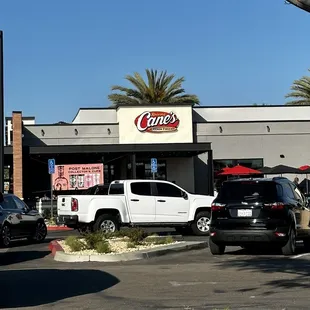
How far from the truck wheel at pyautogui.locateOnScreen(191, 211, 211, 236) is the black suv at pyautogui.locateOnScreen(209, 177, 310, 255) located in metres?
5.58

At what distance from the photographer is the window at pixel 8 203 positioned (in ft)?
57.6

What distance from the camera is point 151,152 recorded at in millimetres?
35344

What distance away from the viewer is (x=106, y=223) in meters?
18.8

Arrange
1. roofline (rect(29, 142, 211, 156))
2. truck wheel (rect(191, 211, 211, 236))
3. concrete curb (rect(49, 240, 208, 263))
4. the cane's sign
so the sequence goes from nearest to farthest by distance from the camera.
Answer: concrete curb (rect(49, 240, 208, 263)), truck wheel (rect(191, 211, 211, 236)), roofline (rect(29, 142, 211, 156)), the cane's sign

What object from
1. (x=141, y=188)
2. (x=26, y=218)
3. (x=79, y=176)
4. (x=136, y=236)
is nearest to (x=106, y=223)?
(x=141, y=188)

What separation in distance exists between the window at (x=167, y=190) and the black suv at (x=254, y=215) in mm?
5665

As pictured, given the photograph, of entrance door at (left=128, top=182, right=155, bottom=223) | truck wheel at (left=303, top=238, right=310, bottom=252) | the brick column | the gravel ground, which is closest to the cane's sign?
the brick column

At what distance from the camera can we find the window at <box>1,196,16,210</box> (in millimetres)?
17547

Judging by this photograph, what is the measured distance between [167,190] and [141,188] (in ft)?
2.83

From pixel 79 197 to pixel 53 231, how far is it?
5829 millimetres

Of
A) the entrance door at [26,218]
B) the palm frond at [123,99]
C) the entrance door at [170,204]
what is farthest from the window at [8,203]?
the palm frond at [123,99]

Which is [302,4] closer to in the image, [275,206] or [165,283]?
[165,283]

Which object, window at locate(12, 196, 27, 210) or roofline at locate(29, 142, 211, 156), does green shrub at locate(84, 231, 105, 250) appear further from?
roofline at locate(29, 142, 211, 156)

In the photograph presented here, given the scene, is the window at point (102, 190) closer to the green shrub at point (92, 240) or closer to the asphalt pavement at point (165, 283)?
the green shrub at point (92, 240)
